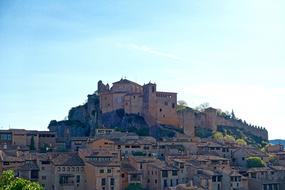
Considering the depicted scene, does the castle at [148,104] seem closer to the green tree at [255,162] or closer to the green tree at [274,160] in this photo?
the green tree at [274,160]

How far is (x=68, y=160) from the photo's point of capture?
55594 millimetres

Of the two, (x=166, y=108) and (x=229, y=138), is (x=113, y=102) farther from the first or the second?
(x=229, y=138)

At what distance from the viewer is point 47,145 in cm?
6744

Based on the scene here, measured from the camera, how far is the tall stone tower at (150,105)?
80875 millimetres

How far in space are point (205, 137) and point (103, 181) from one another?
3345cm

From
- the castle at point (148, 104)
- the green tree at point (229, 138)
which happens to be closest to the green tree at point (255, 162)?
the green tree at point (229, 138)

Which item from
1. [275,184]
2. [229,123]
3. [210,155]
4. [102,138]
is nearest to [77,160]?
[102,138]

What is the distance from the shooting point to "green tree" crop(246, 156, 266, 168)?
218 ft

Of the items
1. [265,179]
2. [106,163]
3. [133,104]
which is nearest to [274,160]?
[265,179]

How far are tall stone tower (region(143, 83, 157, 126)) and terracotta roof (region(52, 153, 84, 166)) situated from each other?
81.3 ft

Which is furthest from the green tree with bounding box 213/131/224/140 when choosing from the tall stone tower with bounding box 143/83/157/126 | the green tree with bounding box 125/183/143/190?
the green tree with bounding box 125/183/143/190

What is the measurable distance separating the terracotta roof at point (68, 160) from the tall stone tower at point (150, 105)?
24.8 metres

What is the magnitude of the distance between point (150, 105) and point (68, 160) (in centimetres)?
2725

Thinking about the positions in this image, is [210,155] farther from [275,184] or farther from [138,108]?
[138,108]
